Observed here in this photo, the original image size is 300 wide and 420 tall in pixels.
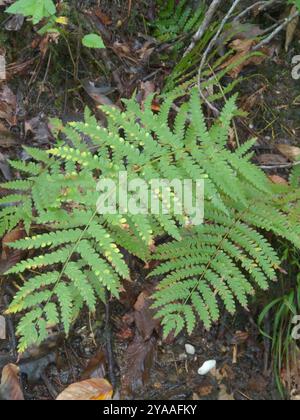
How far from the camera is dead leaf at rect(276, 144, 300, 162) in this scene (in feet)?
10.9

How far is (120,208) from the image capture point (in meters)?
2.39

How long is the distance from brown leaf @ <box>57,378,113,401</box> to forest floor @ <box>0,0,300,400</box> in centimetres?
7

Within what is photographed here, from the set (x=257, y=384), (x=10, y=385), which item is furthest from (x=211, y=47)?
(x=10, y=385)

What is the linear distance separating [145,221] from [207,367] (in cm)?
112

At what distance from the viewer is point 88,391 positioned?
2.63 metres

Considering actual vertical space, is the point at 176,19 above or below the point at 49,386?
above

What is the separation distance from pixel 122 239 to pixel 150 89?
135 cm

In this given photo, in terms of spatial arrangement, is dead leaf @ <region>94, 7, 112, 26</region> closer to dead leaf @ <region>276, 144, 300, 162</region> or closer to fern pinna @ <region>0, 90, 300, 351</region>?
fern pinna @ <region>0, 90, 300, 351</region>

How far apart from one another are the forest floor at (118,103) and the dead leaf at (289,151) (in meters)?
0.02

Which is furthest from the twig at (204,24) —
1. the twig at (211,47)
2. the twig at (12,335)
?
the twig at (12,335)

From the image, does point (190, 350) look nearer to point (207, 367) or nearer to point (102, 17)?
point (207, 367)

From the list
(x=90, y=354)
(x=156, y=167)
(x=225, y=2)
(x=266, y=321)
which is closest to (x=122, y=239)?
(x=156, y=167)

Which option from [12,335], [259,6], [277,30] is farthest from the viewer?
[259,6]
